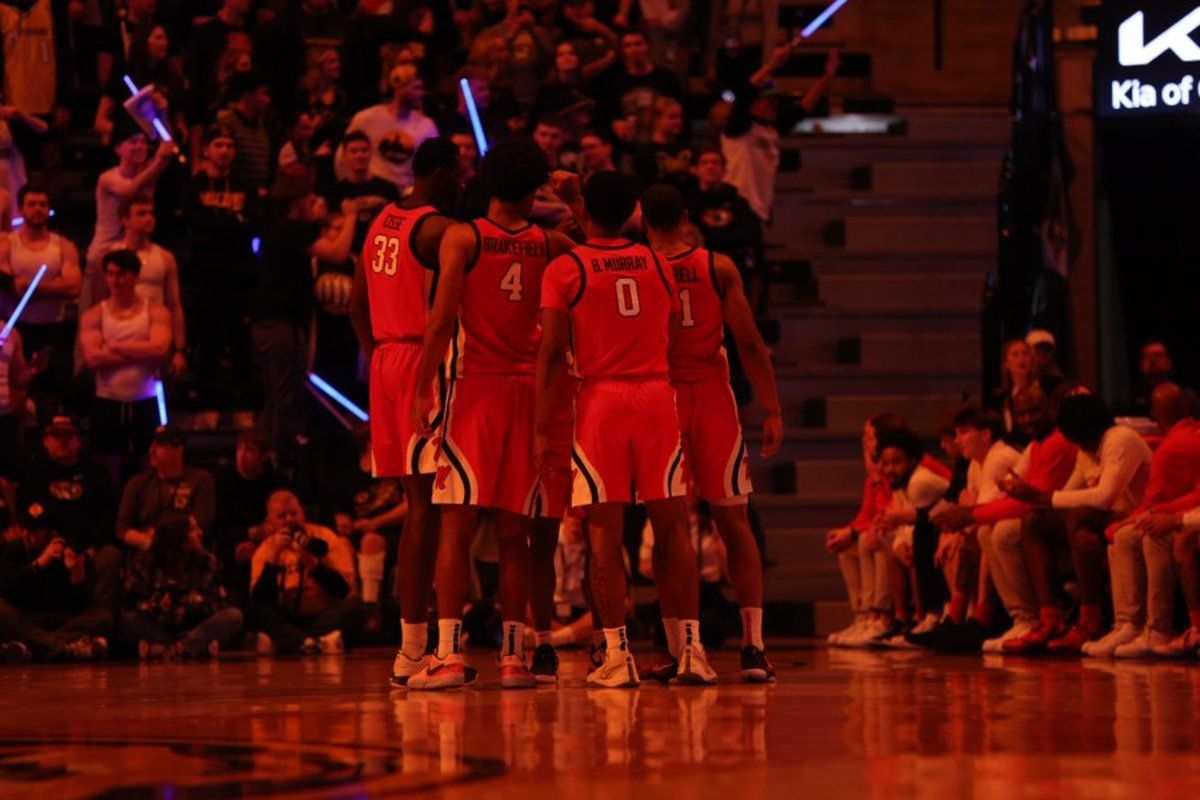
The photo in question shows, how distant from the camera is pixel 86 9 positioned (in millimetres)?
16812

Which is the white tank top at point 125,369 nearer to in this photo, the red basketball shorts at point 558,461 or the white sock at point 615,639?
the red basketball shorts at point 558,461

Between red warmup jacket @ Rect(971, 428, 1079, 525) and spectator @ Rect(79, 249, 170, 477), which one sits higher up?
spectator @ Rect(79, 249, 170, 477)

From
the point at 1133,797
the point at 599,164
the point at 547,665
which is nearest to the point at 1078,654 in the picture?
the point at 547,665

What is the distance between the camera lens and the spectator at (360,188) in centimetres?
1342

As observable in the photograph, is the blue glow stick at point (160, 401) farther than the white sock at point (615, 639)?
Yes

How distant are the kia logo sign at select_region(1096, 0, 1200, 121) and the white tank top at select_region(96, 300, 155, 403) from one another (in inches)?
254

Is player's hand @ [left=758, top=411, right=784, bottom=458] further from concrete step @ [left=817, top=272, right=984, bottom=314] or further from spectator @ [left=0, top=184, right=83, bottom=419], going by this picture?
concrete step @ [left=817, top=272, right=984, bottom=314]

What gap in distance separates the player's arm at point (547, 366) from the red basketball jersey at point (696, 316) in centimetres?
73

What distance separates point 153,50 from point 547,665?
825 cm

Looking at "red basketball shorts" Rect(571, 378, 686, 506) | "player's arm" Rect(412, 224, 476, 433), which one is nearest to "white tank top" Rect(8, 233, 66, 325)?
"player's arm" Rect(412, 224, 476, 433)

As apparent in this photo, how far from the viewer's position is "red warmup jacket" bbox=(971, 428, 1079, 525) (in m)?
11.1

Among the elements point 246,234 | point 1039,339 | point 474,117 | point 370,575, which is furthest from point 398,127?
point 1039,339

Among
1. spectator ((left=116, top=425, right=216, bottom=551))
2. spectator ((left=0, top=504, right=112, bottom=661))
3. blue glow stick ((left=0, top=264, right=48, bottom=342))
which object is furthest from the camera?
blue glow stick ((left=0, top=264, right=48, bottom=342))

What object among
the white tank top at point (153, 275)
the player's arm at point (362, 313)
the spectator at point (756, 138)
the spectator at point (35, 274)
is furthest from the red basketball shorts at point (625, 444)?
the spectator at point (756, 138)
